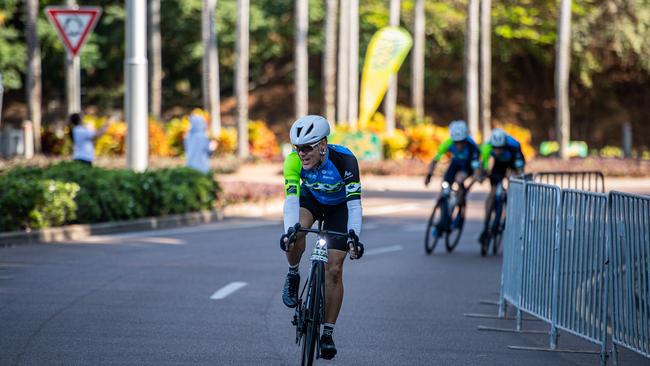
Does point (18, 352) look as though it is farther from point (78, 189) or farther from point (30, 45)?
point (30, 45)

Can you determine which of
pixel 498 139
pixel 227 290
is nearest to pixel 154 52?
pixel 498 139

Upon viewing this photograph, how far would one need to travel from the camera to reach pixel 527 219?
11266 mm

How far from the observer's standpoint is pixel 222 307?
11828 millimetres

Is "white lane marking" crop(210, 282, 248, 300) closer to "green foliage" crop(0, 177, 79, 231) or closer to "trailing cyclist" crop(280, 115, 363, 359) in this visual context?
"trailing cyclist" crop(280, 115, 363, 359)

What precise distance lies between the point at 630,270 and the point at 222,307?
4310 millimetres

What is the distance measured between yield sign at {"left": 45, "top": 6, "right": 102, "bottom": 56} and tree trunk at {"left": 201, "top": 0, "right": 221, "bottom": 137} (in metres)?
24.6

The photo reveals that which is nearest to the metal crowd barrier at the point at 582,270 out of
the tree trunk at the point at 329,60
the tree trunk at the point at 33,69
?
the tree trunk at the point at 33,69

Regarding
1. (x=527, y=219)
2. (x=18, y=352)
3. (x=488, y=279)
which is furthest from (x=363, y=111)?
(x=18, y=352)

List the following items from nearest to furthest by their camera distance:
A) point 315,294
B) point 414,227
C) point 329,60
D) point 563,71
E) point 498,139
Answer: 1. point 315,294
2. point 498,139
3. point 414,227
4. point 329,60
5. point 563,71

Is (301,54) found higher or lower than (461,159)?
higher

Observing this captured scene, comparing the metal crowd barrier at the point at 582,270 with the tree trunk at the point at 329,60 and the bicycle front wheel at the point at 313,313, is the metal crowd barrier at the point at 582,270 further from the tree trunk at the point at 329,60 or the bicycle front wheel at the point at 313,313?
the tree trunk at the point at 329,60

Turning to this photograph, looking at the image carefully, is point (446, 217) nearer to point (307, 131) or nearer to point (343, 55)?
point (307, 131)

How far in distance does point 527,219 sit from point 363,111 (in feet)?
93.4

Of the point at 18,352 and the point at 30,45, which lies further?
the point at 30,45
